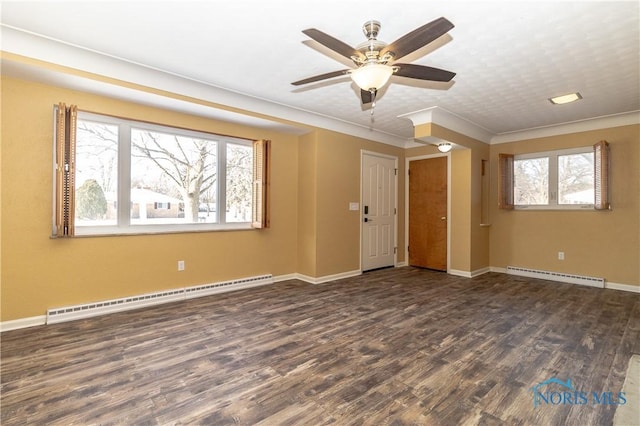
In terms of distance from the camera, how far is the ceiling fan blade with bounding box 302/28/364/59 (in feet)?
6.09

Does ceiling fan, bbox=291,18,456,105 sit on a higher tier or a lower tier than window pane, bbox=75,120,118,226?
higher

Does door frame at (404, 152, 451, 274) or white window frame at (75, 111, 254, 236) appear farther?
door frame at (404, 152, 451, 274)

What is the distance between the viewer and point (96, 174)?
135 inches

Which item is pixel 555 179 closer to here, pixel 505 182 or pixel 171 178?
pixel 505 182

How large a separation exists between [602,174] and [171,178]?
20.1ft

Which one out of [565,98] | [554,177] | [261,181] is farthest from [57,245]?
[554,177]

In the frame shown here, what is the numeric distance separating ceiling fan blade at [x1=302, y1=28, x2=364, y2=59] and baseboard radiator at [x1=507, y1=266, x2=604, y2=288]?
5200 mm

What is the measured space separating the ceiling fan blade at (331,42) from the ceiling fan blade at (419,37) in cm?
22

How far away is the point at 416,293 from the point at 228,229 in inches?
110

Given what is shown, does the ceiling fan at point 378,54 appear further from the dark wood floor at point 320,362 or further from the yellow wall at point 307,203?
the yellow wall at point 307,203

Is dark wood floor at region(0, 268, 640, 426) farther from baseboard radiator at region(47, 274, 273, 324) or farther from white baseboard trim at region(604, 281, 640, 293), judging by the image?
white baseboard trim at region(604, 281, 640, 293)

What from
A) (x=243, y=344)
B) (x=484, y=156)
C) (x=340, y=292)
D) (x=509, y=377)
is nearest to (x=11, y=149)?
(x=243, y=344)

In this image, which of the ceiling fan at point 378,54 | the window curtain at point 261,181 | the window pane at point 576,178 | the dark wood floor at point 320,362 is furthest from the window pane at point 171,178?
the window pane at point 576,178

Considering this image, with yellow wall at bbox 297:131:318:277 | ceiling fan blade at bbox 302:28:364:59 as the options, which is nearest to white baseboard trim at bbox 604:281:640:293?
yellow wall at bbox 297:131:318:277
